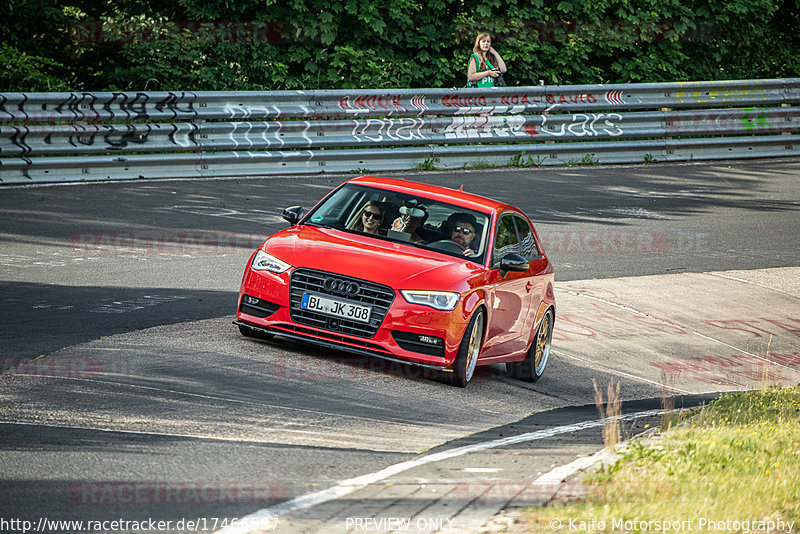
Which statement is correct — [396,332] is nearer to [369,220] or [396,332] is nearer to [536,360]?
[369,220]

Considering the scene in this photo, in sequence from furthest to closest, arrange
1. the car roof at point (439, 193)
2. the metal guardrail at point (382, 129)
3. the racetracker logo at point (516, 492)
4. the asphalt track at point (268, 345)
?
the metal guardrail at point (382, 129), the car roof at point (439, 193), the asphalt track at point (268, 345), the racetracker logo at point (516, 492)

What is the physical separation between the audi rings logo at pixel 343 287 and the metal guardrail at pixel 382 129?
349 inches

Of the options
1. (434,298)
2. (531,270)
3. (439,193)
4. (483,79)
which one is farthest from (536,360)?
(483,79)

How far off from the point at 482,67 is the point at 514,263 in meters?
12.5

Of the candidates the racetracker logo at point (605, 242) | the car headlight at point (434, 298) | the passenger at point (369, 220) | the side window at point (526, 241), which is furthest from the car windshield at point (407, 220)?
the racetracker logo at point (605, 242)

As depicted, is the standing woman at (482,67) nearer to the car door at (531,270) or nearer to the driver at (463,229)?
the car door at (531,270)

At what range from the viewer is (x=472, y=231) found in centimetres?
1000

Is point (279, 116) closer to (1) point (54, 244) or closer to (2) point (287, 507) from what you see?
(1) point (54, 244)

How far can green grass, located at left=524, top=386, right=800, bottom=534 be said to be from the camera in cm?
529

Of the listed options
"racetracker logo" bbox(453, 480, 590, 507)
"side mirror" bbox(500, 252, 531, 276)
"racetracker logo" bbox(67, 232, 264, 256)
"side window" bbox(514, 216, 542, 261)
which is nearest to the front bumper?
"side mirror" bbox(500, 252, 531, 276)

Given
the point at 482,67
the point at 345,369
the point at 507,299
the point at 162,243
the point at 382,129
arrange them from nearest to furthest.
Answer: the point at 345,369 → the point at 507,299 → the point at 162,243 → the point at 382,129 → the point at 482,67

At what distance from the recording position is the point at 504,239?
404 inches

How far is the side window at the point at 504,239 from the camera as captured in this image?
32.7 feet

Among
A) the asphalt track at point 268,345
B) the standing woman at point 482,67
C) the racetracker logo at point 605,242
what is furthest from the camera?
the standing woman at point 482,67
